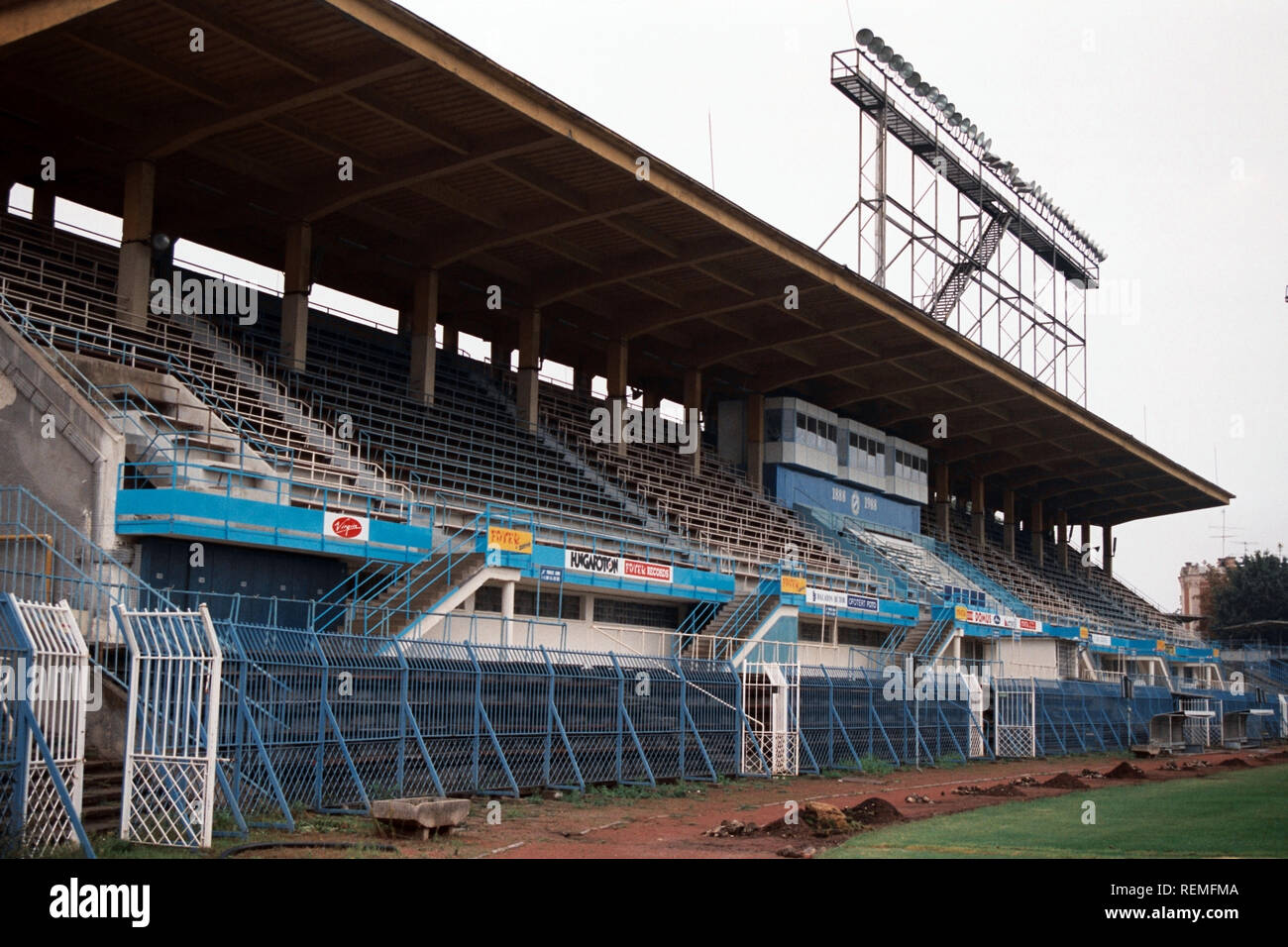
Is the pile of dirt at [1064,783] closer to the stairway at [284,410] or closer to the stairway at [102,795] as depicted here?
the stairway at [284,410]

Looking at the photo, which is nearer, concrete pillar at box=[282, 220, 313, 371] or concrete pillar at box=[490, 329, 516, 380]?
concrete pillar at box=[282, 220, 313, 371]

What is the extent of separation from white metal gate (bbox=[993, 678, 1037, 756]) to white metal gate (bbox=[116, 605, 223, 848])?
89.3ft

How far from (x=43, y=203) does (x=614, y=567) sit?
16.0 metres

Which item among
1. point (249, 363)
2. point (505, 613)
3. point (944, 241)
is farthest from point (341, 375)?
point (944, 241)

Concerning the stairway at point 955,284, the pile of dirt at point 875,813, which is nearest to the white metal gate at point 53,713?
the pile of dirt at point 875,813

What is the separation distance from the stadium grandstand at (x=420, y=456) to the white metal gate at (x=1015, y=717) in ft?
0.58

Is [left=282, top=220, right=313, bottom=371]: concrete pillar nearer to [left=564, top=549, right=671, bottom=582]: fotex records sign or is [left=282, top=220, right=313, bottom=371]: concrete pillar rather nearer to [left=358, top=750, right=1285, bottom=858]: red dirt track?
[left=564, top=549, right=671, bottom=582]: fotex records sign

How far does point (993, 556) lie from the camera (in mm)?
65125

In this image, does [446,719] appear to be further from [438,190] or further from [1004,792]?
[438,190]

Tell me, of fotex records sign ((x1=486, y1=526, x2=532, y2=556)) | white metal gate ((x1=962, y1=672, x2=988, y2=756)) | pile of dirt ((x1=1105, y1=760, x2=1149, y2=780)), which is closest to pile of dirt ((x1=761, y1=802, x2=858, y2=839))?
fotex records sign ((x1=486, y1=526, x2=532, y2=556))

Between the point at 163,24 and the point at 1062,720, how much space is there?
3107 cm

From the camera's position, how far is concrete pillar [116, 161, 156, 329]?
28.3 metres

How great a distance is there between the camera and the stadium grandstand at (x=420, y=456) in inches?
709

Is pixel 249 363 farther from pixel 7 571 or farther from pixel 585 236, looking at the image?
pixel 7 571
